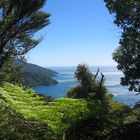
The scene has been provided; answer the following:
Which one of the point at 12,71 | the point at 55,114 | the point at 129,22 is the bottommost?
the point at 55,114

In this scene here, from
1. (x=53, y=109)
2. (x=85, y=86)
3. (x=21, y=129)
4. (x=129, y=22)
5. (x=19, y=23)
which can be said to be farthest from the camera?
(x=85, y=86)

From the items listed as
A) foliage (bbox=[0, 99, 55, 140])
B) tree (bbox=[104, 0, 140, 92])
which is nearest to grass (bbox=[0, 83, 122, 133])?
foliage (bbox=[0, 99, 55, 140])

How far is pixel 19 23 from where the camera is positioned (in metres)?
33.1

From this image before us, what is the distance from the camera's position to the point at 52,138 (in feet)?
30.2

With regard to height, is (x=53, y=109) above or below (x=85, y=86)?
below

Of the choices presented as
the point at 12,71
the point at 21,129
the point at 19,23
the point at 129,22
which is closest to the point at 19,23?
the point at 19,23

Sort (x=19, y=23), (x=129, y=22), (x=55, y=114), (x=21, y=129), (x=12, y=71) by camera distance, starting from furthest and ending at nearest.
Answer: (x=12, y=71)
(x=19, y=23)
(x=129, y=22)
(x=55, y=114)
(x=21, y=129)

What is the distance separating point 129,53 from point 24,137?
1198 centimetres

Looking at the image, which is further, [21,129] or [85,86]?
[85,86]

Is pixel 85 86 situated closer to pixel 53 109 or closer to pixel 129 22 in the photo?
pixel 129 22

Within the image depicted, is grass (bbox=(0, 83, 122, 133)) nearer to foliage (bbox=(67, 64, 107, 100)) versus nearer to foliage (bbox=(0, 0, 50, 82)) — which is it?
foliage (bbox=(0, 0, 50, 82))

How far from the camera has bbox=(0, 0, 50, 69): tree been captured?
102ft

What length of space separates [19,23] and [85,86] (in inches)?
812

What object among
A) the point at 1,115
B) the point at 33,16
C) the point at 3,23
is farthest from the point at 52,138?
the point at 33,16
